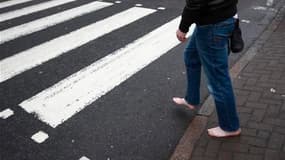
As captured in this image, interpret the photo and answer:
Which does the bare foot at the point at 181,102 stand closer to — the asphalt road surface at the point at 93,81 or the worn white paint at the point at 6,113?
the asphalt road surface at the point at 93,81

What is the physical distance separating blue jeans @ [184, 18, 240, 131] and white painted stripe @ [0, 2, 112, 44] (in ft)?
12.5

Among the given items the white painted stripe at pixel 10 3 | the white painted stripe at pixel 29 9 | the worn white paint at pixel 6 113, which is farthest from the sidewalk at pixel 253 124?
the white painted stripe at pixel 10 3

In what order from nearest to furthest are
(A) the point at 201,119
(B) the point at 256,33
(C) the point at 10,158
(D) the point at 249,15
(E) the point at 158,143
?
(C) the point at 10,158 < (E) the point at 158,143 < (A) the point at 201,119 < (B) the point at 256,33 < (D) the point at 249,15

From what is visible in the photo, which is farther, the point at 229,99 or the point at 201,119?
the point at 201,119

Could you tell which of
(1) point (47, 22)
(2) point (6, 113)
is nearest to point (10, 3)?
(1) point (47, 22)

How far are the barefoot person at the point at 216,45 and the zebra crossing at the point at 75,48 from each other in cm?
154

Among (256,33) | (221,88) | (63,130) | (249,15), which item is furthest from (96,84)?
(249,15)

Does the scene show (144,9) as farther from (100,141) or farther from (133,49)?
(100,141)

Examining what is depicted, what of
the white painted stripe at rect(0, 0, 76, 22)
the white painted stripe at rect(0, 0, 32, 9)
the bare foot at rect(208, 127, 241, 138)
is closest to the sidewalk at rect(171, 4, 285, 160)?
the bare foot at rect(208, 127, 241, 138)

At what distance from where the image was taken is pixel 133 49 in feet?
20.1

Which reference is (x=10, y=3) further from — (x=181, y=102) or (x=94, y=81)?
(x=181, y=102)

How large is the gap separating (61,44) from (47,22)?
132cm

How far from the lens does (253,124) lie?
4.01m

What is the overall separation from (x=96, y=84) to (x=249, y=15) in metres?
4.35
